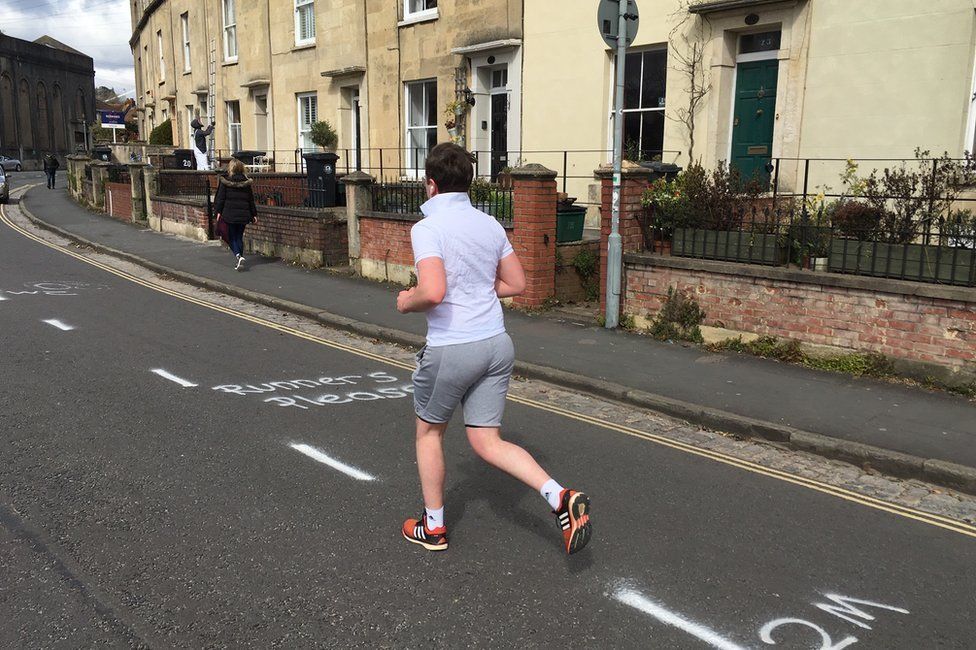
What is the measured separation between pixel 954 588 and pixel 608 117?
1188 centimetres

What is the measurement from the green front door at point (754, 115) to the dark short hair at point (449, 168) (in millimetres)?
9649

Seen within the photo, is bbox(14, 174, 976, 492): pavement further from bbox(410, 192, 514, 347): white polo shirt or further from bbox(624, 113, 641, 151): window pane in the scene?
bbox(624, 113, 641, 151): window pane

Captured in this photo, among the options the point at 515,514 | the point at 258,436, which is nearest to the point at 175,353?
the point at 258,436

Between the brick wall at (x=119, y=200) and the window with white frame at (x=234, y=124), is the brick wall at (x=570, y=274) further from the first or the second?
the window with white frame at (x=234, y=124)

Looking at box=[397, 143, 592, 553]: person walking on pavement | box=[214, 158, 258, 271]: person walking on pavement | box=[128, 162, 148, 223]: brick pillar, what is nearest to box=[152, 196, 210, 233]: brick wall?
box=[128, 162, 148, 223]: brick pillar

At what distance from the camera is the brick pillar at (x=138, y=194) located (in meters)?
21.3

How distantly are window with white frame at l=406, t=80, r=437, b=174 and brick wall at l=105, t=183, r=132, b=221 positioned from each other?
26.9 ft

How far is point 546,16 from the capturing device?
15125mm

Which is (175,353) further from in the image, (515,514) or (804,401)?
(804,401)

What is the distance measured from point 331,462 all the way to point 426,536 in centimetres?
141

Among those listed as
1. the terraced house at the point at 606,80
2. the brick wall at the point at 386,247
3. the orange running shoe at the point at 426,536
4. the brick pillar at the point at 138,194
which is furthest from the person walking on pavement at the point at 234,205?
the orange running shoe at the point at 426,536

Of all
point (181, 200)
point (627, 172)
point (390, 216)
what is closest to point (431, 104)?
point (181, 200)

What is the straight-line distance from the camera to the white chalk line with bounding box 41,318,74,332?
923 cm

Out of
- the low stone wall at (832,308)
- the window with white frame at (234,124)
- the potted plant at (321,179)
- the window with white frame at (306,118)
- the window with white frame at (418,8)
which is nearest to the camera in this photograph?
the low stone wall at (832,308)
